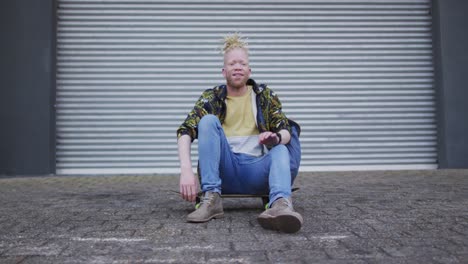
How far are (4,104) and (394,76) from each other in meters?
6.48

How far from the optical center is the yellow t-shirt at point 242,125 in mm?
3354

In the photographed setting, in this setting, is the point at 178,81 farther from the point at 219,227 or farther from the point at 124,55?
the point at 219,227

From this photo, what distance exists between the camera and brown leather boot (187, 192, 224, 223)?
3.08 meters

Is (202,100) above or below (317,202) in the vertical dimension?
above

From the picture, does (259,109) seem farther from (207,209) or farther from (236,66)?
(207,209)

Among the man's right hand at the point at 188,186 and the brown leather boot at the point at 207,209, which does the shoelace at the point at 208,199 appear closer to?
the brown leather boot at the point at 207,209

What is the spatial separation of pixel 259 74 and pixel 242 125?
5062 mm

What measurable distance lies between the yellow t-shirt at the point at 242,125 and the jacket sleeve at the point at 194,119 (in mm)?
157

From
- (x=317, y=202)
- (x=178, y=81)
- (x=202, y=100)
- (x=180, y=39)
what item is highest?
(x=180, y=39)

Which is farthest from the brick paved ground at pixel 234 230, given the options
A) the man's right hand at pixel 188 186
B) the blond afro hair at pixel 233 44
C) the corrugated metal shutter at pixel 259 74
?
the corrugated metal shutter at pixel 259 74

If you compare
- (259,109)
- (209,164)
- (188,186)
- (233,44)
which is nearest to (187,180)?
(188,186)

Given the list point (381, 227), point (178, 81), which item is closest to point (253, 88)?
point (381, 227)

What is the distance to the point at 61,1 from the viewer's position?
8.16 m

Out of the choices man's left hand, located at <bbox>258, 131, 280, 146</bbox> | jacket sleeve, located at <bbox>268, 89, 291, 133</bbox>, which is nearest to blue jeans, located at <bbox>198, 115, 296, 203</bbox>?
man's left hand, located at <bbox>258, 131, 280, 146</bbox>
